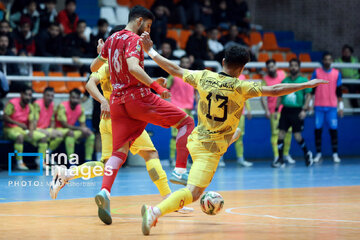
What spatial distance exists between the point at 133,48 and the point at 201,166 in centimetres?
140

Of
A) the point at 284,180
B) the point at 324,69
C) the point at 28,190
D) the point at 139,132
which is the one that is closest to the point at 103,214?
the point at 139,132

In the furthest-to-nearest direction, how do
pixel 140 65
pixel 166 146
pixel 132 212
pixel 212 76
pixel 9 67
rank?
pixel 166 146
pixel 9 67
pixel 132 212
pixel 140 65
pixel 212 76

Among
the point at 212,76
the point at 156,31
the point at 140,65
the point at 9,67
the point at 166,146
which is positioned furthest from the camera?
the point at 156,31

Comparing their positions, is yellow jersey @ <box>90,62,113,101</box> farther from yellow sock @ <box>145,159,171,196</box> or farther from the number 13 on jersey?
the number 13 on jersey

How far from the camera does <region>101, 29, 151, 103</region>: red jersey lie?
6.98m

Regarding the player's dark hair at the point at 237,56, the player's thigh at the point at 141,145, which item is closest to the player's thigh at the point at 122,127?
the player's thigh at the point at 141,145

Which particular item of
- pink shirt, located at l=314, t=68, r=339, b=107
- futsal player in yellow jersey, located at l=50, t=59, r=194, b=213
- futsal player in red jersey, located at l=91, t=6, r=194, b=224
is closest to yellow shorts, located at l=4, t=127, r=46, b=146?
futsal player in yellow jersey, located at l=50, t=59, r=194, b=213

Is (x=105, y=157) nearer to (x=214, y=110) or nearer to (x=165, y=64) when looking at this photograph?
(x=165, y=64)

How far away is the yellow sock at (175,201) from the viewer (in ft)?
19.8

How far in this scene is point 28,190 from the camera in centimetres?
1030

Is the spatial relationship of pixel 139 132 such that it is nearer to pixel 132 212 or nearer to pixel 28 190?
pixel 132 212

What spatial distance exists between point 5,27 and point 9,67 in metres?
0.90

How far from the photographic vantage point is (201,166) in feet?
21.1

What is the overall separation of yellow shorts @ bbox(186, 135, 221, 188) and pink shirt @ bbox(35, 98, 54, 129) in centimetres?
796
